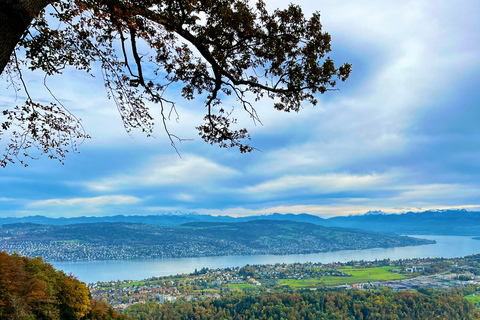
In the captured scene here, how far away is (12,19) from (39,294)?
41.7ft

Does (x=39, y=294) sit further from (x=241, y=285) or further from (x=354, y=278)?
(x=354, y=278)

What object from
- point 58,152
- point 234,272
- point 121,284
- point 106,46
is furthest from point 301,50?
point 234,272

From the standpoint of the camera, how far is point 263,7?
10.4 ft

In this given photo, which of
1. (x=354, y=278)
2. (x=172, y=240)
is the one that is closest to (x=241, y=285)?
(x=354, y=278)

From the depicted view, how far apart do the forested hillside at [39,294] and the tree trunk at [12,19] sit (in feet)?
37.7

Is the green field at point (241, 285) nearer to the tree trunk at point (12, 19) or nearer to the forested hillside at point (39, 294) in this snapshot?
the forested hillside at point (39, 294)

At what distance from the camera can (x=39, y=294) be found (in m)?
11.9

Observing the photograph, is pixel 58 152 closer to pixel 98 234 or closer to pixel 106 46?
pixel 106 46

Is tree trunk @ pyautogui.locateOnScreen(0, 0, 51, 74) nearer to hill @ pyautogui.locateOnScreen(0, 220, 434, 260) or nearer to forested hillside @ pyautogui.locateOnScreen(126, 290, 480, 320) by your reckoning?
forested hillside @ pyautogui.locateOnScreen(126, 290, 480, 320)

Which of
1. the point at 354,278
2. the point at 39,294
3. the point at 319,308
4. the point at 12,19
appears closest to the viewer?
the point at 12,19

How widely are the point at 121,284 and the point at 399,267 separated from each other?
1951 inches

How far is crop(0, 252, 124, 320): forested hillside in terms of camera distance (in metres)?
11.1

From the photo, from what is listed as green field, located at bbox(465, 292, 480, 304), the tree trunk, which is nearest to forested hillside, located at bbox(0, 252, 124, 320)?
the tree trunk

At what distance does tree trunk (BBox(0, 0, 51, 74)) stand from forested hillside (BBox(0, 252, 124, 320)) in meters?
11.5
